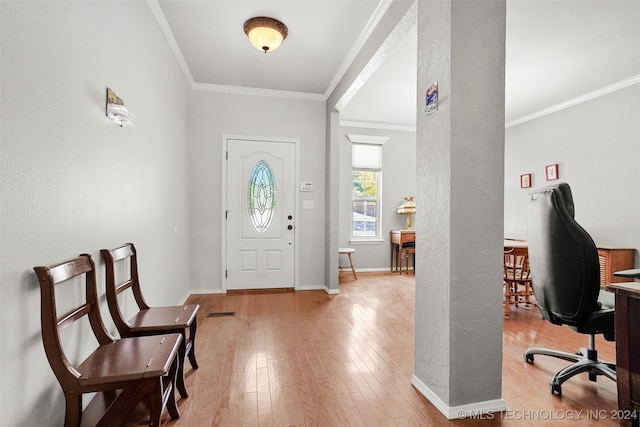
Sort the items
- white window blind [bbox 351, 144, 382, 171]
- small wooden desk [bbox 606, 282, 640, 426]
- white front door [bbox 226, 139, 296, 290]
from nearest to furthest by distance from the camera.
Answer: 1. small wooden desk [bbox 606, 282, 640, 426]
2. white front door [bbox 226, 139, 296, 290]
3. white window blind [bbox 351, 144, 382, 171]

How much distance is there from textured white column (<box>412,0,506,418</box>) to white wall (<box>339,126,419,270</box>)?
4275 mm

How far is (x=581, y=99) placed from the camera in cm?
473

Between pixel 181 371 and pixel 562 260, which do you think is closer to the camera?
pixel 181 371

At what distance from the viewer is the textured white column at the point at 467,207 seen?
5.81 ft

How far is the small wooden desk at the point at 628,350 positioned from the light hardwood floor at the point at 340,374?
20 cm

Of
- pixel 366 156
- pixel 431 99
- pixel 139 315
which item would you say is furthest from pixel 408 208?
pixel 139 315

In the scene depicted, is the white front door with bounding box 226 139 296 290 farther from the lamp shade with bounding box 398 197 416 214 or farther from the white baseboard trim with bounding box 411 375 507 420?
the white baseboard trim with bounding box 411 375 507 420

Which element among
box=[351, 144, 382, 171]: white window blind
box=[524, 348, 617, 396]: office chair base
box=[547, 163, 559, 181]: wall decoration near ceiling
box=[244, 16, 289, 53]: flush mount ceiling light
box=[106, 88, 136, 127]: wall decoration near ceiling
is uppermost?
box=[244, 16, 289, 53]: flush mount ceiling light

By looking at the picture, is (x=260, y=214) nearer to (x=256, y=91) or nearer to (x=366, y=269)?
(x=256, y=91)

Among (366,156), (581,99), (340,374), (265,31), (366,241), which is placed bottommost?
(340,374)

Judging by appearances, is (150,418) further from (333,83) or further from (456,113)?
(333,83)

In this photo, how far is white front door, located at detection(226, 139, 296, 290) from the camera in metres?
4.48

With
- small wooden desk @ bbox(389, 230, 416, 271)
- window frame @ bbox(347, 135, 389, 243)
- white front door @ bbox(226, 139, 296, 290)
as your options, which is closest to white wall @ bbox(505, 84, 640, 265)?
small wooden desk @ bbox(389, 230, 416, 271)

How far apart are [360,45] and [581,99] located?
376 cm
